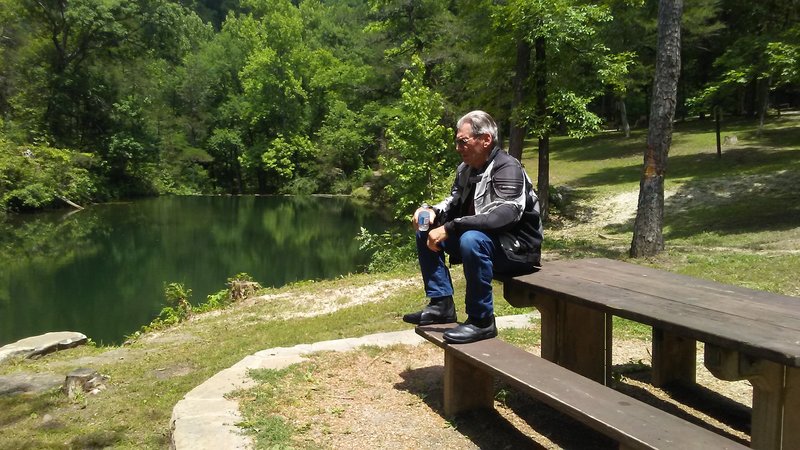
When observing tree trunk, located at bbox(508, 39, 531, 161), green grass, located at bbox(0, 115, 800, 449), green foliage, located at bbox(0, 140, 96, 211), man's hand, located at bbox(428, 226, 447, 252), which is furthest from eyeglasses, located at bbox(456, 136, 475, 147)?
green foliage, located at bbox(0, 140, 96, 211)

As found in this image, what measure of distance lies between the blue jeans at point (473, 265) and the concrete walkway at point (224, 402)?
141 cm

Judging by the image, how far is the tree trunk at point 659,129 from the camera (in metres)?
10.3

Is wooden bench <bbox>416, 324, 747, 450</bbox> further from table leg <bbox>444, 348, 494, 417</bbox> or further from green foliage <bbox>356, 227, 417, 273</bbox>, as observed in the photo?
green foliage <bbox>356, 227, 417, 273</bbox>

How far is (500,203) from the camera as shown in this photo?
155 inches

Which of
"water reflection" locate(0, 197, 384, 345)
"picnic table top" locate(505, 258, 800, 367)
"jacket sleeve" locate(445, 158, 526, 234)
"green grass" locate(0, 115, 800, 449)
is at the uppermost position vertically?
"jacket sleeve" locate(445, 158, 526, 234)

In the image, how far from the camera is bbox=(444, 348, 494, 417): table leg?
4160 mm

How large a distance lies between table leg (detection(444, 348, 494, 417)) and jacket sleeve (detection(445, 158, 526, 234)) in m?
0.87

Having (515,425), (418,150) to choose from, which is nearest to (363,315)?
(515,425)

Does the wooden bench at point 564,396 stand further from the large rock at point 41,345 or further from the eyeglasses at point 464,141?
the large rock at point 41,345

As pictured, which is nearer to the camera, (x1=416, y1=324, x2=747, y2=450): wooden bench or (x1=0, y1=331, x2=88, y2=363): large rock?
(x1=416, y1=324, x2=747, y2=450): wooden bench

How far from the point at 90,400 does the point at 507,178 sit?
4.38m

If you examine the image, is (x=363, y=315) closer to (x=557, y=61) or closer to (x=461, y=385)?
(x=461, y=385)

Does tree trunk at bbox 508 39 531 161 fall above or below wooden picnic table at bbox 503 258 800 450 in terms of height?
above

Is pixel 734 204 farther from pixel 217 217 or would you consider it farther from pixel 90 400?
pixel 217 217
